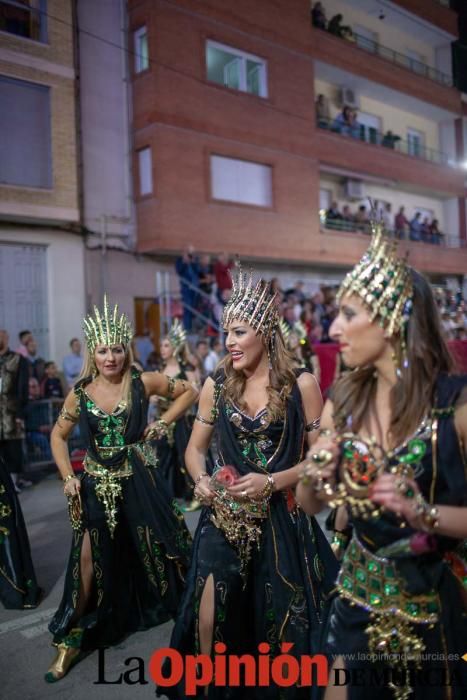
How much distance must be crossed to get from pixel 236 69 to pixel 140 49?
3.10 m

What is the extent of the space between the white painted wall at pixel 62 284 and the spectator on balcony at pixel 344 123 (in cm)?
1092

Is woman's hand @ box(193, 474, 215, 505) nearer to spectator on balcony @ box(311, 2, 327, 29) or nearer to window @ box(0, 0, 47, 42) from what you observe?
window @ box(0, 0, 47, 42)

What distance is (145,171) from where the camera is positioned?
1677cm

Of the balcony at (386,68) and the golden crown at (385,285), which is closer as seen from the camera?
the golden crown at (385,285)

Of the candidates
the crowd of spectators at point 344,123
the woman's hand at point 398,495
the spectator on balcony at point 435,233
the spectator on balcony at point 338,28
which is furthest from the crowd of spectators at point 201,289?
the spectator on balcony at point 435,233

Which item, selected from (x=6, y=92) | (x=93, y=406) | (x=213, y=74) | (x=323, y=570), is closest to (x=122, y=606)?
(x=93, y=406)

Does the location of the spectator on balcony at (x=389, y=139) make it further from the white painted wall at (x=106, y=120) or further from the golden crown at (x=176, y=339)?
the golden crown at (x=176, y=339)

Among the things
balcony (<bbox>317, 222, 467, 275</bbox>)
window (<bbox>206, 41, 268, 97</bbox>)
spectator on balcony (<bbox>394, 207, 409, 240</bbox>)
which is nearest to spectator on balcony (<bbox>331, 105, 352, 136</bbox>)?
balcony (<bbox>317, 222, 467, 275</bbox>)

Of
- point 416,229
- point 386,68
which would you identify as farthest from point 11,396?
point 386,68

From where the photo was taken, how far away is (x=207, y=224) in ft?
56.3

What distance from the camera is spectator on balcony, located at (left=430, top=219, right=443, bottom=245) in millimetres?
25812

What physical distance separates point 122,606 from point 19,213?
1153 cm

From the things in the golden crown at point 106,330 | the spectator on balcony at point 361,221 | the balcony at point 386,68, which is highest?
the balcony at point 386,68

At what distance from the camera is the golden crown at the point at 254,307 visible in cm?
365
